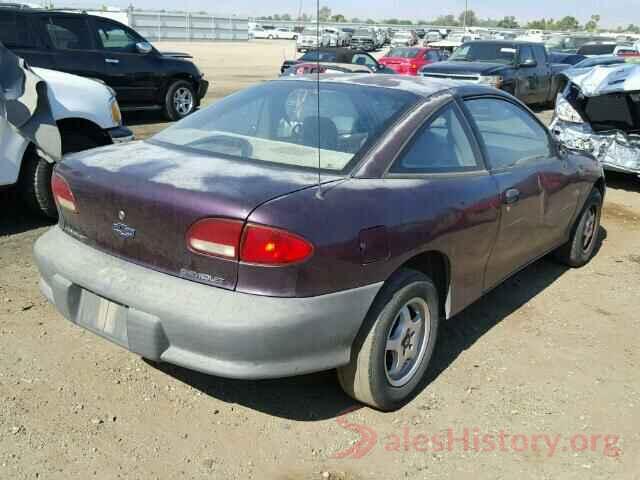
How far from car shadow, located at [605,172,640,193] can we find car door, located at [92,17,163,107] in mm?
7647

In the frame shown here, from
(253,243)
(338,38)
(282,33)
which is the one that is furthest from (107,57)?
(282,33)

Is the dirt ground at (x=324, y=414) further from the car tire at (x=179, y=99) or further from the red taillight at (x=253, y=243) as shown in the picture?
the car tire at (x=179, y=99)

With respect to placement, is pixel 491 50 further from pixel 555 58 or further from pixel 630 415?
pixel 630 415

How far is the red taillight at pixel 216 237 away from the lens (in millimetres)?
2625

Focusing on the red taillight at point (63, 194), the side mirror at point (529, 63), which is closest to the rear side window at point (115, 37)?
the red taillight at point (63, 194)

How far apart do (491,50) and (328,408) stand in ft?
45.9

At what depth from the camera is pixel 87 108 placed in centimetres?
578

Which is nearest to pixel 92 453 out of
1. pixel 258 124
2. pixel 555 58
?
pixel 258 124

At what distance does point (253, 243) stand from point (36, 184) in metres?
3.49

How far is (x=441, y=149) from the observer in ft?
11.5

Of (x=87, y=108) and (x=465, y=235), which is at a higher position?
(x=87, y=108)

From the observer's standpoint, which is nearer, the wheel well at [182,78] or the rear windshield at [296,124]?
the rear windshield at [296,124]

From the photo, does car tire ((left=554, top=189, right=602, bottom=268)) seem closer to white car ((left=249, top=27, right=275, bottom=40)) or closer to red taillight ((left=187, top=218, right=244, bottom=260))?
red taillight ((left=187, top=218, right=244, bottom=260))

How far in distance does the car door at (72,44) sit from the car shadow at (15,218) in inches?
183
